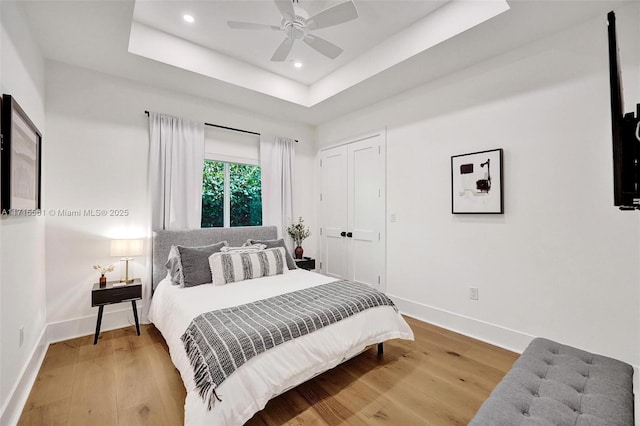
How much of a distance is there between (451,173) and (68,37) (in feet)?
13.0

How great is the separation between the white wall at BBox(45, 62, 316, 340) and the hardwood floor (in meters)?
0.47

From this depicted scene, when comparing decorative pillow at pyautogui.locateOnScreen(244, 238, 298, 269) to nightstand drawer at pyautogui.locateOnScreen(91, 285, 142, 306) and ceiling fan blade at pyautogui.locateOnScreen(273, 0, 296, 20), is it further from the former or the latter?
ceiling fan blade at pyautogui.locateOnScreen(273, 0, 296, 20)

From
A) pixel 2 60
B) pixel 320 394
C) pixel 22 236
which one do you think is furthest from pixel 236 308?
pixel 2 60

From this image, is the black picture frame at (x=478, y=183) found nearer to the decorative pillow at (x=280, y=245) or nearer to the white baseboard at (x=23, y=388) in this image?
the decorative pillow at (x=280, y=245)

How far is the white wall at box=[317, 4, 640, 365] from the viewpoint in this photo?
90.7 inches

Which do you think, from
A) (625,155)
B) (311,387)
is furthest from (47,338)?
(625,155)

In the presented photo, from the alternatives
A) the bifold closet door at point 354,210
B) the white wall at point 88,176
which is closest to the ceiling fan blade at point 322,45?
the bifold closet door at point 354,210

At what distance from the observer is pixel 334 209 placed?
478 cm

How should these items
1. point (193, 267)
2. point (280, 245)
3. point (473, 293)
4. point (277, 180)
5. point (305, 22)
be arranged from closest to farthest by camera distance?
point (305, 22) < point (193, 267) < point (473, 293) < point (280, 245) < point (277, 180)

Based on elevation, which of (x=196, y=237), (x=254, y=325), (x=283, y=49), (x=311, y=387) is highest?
(x=283, y=49)

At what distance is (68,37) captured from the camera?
2.57 m

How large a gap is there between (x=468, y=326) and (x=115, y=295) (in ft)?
12.2

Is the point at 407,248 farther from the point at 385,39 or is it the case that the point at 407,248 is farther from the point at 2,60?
the point at 2,60

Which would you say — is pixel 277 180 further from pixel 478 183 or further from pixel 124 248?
pixel 478 183
